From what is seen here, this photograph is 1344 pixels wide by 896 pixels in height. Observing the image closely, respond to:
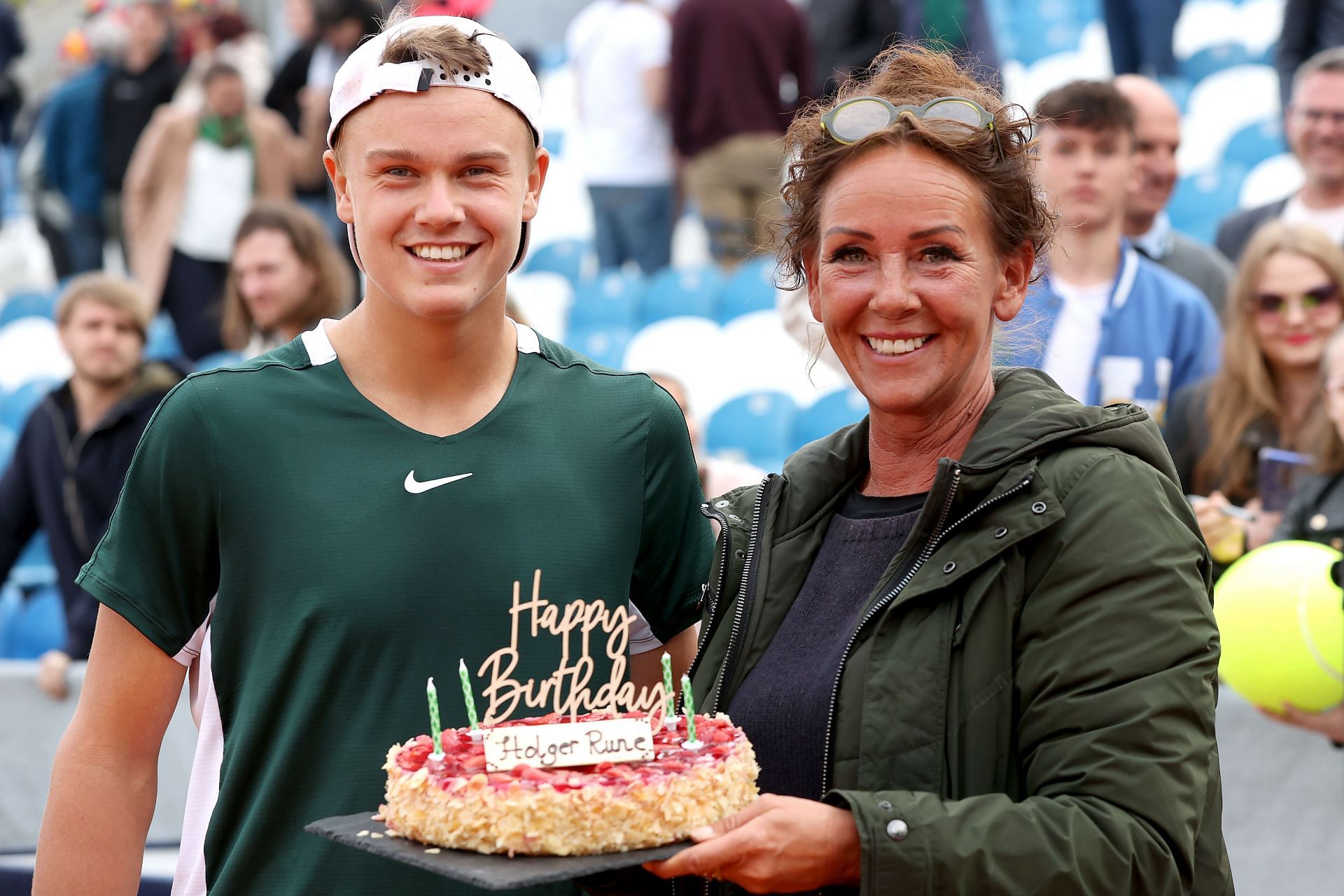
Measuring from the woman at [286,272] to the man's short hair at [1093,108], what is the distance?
2.67 meters

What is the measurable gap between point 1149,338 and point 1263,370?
0.46m

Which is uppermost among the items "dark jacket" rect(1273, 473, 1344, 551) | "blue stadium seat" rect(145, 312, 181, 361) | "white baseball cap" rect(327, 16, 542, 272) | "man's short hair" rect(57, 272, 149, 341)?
"blue stadium seat" rect(145, 312, 181, 361)

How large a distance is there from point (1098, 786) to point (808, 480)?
2.55 ft

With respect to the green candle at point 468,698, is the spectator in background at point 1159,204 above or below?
above

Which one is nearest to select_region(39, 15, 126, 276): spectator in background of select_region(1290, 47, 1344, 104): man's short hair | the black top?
select_region(1290, 47, 1344, 104): man's short hair

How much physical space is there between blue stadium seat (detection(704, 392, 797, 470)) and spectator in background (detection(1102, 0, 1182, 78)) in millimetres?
4711

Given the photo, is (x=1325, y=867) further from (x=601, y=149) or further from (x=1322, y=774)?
(x=601, y=149)

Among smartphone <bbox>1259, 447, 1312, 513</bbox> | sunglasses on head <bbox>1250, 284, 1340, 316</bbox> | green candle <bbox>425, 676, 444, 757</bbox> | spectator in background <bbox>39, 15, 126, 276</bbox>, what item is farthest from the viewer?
spectator in background <bbox>39, 15, 126, 276</bbox>

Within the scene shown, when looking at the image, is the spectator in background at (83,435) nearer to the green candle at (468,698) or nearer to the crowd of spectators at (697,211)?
the crowd of spectators at (697,211)

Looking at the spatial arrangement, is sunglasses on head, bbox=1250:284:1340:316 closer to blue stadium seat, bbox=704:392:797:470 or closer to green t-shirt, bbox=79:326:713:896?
blue stadium seat, bbox=704:392:797:470

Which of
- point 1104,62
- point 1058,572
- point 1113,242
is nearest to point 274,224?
point 1113,242

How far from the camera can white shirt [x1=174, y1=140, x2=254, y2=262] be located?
9344 mm

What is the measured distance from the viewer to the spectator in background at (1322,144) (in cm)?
632

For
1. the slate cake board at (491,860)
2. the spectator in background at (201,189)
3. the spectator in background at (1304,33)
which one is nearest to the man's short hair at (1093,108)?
the spectator in background at (1304,33)
